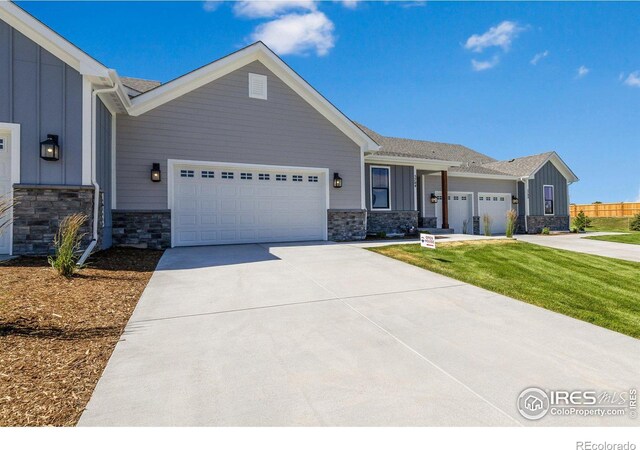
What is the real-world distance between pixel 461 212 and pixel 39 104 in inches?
653

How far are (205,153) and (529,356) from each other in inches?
353

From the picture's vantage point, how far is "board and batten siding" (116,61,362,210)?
870cm

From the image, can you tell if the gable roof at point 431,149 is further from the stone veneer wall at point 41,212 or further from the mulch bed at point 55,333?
the mulch bed at point 55,333

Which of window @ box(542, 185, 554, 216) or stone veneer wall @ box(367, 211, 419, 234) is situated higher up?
window @ box(542, 185, 554, 216)

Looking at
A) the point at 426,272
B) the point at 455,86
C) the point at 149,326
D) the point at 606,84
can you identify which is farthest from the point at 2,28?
the point at 606,84

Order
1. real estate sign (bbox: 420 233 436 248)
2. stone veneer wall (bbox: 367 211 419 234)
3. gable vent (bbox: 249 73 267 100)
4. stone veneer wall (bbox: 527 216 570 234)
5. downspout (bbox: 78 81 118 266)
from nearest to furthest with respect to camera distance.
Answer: downspout (bbox: 78 81 118 266) < real estate sign (bbox: 420 233 436 248) < gable vent (bbox: 249 73 267 100) < stone veneer wall (bbox: 367 211 419 234) < stone veneer wall (bbox: 527 216 570 234)

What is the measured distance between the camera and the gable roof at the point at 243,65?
8766mm

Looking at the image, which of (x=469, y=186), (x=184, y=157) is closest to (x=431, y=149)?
(x=469, y=186)

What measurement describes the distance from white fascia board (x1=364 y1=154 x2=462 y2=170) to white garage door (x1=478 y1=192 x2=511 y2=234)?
171 inches

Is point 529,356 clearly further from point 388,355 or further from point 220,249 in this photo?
point 220,249

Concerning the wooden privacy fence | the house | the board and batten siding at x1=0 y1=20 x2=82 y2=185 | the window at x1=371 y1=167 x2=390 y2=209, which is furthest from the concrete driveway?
the wooden privacy fence

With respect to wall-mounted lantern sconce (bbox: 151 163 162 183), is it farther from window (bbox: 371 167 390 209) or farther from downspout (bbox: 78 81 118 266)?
window (bbox: 371 167 390 209)

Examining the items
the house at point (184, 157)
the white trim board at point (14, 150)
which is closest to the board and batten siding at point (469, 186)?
the house at point (184, 157)

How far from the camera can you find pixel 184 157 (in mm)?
9086
